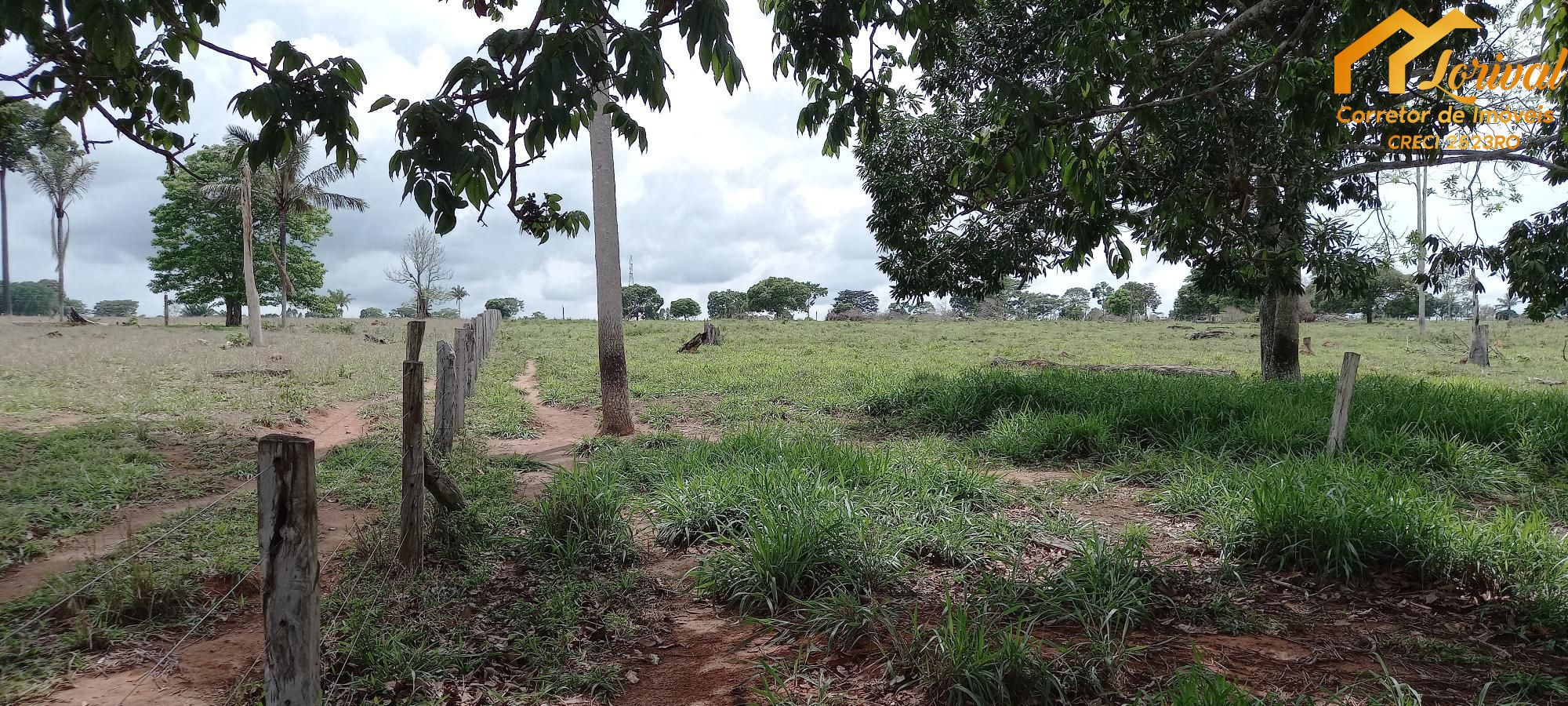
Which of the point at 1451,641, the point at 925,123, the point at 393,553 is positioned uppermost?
the point at 925,123

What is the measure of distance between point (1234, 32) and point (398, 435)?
9.16 m

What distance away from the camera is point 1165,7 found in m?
6.88

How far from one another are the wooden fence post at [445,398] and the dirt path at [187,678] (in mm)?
3509

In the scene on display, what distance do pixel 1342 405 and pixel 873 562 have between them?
18.1 feet

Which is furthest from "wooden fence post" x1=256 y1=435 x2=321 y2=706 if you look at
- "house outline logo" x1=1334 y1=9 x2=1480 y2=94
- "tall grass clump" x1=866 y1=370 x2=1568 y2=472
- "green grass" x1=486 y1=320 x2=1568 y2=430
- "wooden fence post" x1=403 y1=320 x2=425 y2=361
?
"green grass" x1=486 y1=320 x2=1568 y2=430

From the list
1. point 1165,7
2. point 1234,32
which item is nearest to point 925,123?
point 1165,7

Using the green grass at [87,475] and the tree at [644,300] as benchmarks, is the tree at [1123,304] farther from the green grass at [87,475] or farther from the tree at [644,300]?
the green grass at [87,475]

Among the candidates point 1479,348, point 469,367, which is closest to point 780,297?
point 1479,348

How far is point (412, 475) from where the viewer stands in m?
4.33

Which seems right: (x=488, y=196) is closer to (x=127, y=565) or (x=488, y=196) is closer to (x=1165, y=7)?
(x=127, y=565)

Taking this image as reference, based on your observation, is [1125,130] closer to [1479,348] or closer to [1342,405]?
[1342,405]

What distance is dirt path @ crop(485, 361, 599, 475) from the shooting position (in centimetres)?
865

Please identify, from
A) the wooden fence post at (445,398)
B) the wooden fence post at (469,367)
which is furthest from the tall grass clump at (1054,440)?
the wooden fence post at (469,367)

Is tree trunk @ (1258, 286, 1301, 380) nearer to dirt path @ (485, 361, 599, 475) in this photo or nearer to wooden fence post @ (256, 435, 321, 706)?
dirt path @ (485, 361, 599, 475)
